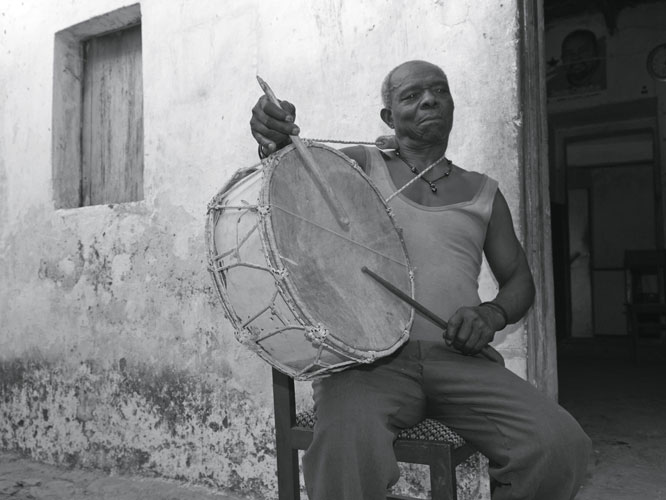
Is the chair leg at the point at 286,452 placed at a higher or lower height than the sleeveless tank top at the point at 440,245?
lower

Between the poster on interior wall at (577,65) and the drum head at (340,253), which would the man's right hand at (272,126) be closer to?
the drum head at (340,253)

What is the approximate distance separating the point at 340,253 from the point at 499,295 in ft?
1.65

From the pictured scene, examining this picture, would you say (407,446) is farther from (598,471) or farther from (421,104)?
(598,471)

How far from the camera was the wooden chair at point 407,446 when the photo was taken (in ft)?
4.77

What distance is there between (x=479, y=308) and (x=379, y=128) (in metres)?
1.04

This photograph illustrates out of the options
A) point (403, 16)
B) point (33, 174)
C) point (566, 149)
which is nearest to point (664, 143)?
point (566, 149)

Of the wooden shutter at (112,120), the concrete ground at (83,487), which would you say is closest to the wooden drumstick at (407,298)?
the concrete ground at (83,487)

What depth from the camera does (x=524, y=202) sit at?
7.06 ft

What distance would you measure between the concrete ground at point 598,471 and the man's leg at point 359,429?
1412 millimetres

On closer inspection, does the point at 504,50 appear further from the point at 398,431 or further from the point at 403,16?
the point at 398,431

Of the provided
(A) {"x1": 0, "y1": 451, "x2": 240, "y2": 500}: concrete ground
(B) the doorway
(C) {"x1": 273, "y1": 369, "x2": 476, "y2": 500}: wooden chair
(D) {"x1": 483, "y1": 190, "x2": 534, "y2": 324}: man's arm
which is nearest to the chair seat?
(C) {"x1": 273, "y1": 369, "x2": 476, "y2": 500}: wooden chair

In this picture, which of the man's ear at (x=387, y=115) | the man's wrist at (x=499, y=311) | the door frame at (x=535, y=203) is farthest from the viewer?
the door frame at (x=535, y=203)

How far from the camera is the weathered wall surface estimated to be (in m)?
2.30

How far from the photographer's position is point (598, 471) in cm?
282
